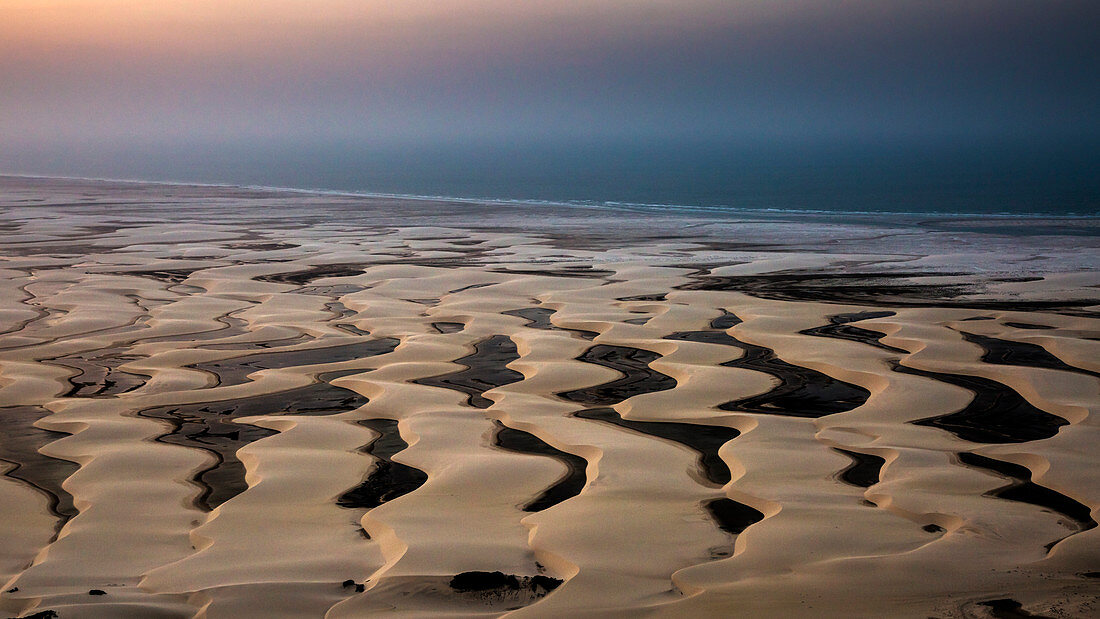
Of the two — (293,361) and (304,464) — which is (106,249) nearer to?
(293,361)

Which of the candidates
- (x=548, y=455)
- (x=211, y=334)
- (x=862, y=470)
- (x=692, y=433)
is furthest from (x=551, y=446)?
(x=211, y=334)

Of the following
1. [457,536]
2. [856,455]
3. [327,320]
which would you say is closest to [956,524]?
[856,455]

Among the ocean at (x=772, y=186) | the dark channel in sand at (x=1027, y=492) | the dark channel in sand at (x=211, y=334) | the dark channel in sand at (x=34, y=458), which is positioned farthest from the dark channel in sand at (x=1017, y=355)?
the ocean at (x=772, y=186)

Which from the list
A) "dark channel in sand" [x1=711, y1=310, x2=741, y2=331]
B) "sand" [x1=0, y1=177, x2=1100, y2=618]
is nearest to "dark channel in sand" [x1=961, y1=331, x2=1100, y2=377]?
"sand" [x1=0, y1=177, x2=1100, y2=618]

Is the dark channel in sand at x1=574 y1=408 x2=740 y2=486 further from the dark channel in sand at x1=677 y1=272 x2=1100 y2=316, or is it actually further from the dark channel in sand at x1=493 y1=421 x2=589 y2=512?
the dark channel in sand at x1=677 y1=272 x2=1100 y2=316

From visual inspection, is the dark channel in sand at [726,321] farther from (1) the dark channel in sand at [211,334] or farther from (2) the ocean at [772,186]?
(2) the ocean at [772,186]

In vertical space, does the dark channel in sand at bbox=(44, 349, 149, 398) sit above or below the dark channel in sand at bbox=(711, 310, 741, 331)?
below
